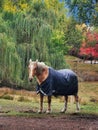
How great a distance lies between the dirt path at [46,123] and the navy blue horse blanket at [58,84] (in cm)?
148

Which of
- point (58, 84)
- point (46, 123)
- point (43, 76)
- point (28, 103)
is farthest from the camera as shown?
point (28, 103)

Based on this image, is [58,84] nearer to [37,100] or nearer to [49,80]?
[49,80]

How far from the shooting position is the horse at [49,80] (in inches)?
643

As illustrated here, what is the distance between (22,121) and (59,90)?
359 centimetres

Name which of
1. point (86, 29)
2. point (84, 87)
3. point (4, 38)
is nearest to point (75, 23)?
point (86, 29)

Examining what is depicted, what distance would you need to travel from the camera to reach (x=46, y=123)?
13.3 meters

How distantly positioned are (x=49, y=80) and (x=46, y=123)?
11.2ft

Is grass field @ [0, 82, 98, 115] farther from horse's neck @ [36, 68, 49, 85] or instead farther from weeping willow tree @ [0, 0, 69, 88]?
horse's neck @ [36, 68, 49, 85]

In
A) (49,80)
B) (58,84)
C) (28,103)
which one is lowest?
(28,103)

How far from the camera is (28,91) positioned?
1231 inches

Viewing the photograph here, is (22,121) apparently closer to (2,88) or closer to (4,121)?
(4,121)

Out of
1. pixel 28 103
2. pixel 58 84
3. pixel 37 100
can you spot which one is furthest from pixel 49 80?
pixel 37 100

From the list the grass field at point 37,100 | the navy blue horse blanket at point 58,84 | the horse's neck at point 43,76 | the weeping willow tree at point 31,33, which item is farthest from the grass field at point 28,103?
the horse's neck at point 43,76

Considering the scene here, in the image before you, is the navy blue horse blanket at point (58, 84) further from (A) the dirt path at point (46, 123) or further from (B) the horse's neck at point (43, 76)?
(A) the dirt path at point (46, 123)
